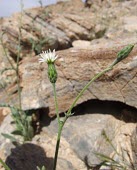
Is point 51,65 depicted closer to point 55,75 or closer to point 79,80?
point 55,75

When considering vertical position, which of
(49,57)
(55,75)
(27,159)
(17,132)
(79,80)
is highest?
(49,57)

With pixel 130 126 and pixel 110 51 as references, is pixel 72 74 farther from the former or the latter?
pixel 130 126

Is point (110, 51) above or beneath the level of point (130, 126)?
above

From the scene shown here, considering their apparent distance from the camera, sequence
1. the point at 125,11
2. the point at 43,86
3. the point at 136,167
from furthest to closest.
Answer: the point at 125,11, the point at 43,86, the point at 136,167

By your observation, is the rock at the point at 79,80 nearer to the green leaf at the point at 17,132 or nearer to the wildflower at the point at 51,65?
the green leaf at the point at 17,132

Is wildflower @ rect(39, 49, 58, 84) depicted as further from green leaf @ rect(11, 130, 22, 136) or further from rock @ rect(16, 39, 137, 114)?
green leaf @ rect(11, 130, 22, 136)

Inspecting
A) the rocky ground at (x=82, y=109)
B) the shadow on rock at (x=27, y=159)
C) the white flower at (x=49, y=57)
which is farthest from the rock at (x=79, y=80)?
the white flower at (x=49, y=57)

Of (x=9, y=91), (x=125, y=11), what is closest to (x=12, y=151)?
(x=9, y=91)

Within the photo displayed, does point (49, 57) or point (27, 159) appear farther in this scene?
point (27, 159)

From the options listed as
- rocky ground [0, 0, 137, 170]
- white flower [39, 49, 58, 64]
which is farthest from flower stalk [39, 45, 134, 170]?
rocky ground [0, 0, 137, 170]

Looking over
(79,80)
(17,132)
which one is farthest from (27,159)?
(79,80)
